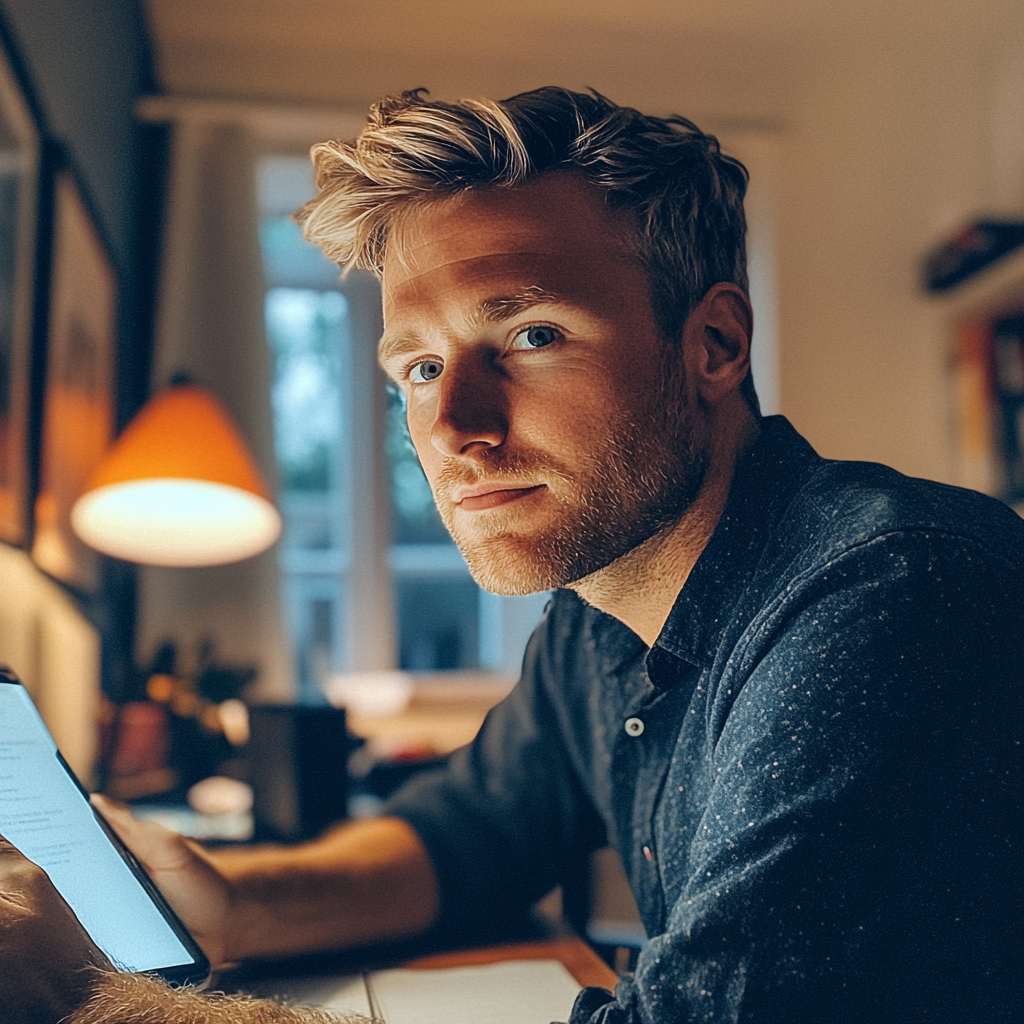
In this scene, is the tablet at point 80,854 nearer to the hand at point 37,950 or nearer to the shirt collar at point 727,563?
the hand at point 37,950

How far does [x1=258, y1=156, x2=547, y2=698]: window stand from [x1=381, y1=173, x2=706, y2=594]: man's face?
6.94ft

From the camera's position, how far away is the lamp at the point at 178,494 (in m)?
1.49

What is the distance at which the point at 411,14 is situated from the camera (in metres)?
2.56

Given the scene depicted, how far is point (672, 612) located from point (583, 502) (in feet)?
0.32

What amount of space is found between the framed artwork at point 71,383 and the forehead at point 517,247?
0.88m

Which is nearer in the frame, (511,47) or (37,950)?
(37,950)

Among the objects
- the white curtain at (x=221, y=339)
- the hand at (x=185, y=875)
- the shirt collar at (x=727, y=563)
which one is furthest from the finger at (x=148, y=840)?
the white curtain at (x=221, y=339)

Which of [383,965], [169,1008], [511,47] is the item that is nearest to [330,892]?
[383,965]

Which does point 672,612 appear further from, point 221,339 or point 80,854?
point 221,339

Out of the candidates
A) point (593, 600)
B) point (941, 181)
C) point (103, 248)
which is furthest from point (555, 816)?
point (941, 181)

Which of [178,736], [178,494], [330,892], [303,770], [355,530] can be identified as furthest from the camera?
[355,530]

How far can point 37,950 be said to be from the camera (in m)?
0.42

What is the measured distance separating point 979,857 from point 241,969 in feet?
1.56

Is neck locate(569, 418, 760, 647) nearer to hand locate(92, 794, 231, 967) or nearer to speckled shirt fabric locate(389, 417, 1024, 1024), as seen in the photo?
speckled shirt fabric locate(389, 417, 1024, 1024)
